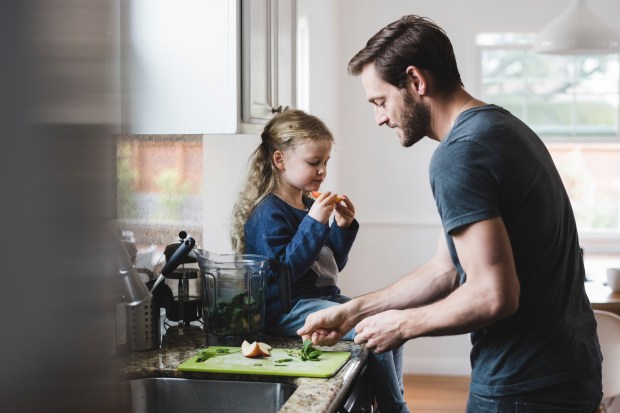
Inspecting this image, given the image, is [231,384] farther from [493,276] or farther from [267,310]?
[493,276]

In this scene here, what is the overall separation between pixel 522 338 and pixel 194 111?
1013 mm

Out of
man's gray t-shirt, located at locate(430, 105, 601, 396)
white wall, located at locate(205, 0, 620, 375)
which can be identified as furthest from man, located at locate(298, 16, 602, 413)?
white wall, located at locate(205, 0, 620, 375)

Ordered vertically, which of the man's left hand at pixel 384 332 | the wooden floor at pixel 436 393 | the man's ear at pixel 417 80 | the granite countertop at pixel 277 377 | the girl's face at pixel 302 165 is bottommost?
the wooden floor at pixel 436 393

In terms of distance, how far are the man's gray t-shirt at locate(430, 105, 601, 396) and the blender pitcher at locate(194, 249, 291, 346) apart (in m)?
0.63

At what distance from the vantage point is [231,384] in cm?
170

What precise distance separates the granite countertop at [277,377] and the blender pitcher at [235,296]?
8 centimetres

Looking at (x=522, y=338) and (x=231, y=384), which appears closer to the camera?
(x=522, y=338)

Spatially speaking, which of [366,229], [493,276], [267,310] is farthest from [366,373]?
[366,229]

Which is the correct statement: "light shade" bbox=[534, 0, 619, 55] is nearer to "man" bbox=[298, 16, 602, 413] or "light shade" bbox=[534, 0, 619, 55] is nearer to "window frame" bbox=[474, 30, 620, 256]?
"window frame" bbox=[474, 30, 620, 256]

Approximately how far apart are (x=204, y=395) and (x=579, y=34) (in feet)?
8.24

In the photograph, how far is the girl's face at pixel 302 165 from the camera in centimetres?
226

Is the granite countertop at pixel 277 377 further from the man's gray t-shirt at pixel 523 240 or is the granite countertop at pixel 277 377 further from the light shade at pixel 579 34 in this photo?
the light shade at pixel 579 34

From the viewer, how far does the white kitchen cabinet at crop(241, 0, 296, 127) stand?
2008mm

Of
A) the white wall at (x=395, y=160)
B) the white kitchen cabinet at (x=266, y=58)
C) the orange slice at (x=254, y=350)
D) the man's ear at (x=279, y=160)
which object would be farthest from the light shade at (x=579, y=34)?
the orange slice at (x=254, y=350)
